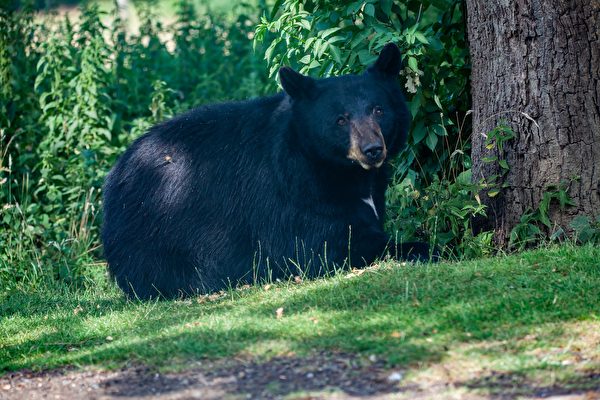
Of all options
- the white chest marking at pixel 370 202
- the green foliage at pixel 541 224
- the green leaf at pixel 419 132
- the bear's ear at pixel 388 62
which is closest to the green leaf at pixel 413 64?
the bear's ear at pixel 388 62

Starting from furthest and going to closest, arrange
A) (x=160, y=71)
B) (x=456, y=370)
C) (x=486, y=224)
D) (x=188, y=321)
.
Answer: (x=160, y=71), (x=486, y=224), (x=188, y=321), (x=456, y=370)

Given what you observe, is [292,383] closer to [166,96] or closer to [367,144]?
[367,144]

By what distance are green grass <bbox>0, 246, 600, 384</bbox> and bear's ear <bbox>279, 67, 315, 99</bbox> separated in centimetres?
143

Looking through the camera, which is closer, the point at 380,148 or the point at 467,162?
the point at 380,148

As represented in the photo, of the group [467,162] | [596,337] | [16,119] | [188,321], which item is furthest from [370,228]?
[16,119]

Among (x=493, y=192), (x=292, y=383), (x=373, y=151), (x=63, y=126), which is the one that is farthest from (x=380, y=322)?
(x=63, y=126)

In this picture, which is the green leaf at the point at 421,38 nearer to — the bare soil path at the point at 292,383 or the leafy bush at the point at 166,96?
the leafy bush at the point at 166,96

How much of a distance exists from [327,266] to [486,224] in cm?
125

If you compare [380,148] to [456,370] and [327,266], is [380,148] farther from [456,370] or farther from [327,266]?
[456,370]

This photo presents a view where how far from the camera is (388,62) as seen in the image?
7.31m

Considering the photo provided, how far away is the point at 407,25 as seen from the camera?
8.30 metres

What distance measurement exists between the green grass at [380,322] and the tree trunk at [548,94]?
2.04ft

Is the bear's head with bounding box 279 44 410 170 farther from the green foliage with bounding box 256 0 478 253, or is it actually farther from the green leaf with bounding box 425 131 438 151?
the green leaf with bounding box 425 131 438 151

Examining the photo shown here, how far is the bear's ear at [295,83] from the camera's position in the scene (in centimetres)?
712
